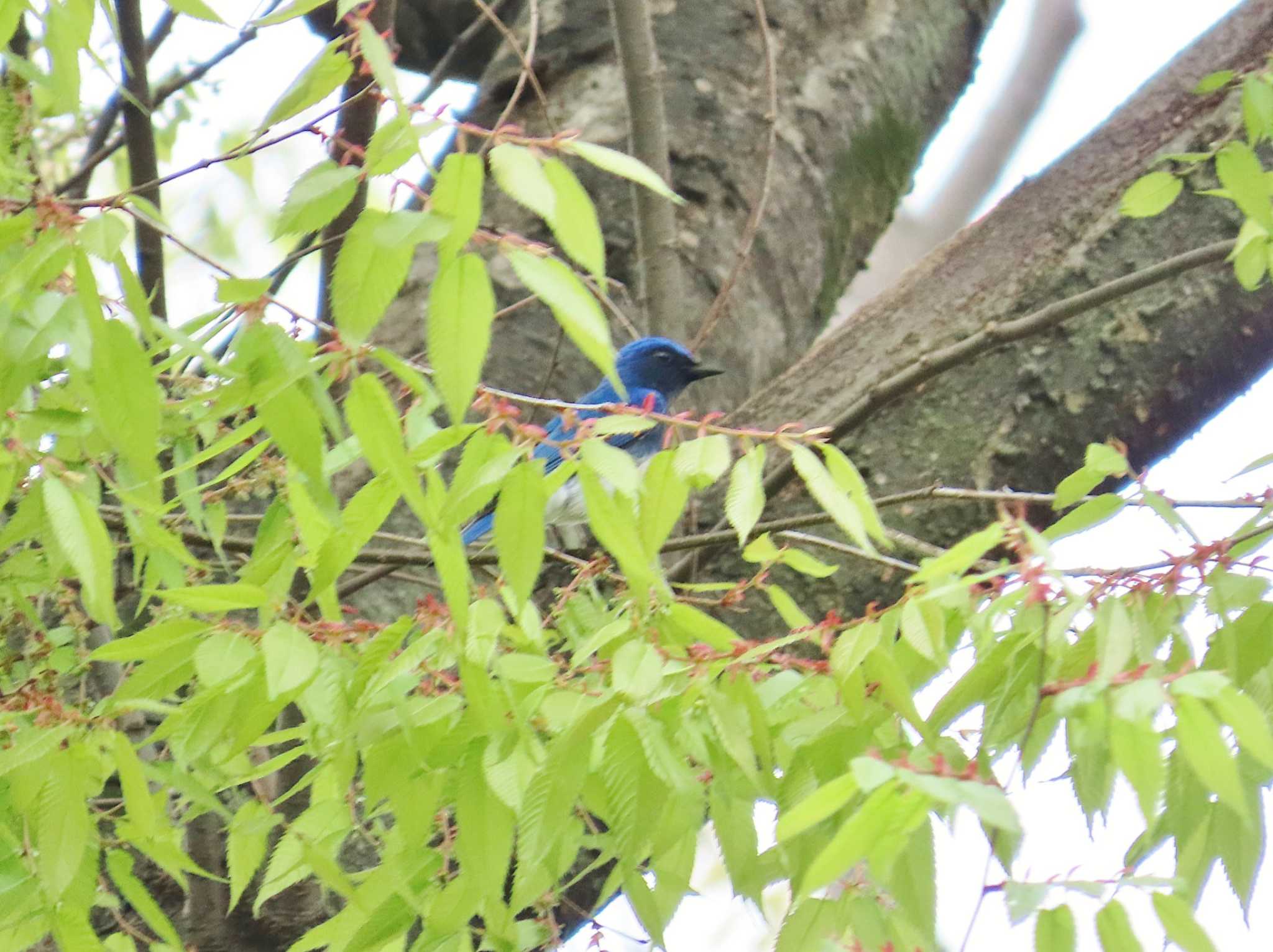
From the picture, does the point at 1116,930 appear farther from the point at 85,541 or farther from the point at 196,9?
the point at 196,9

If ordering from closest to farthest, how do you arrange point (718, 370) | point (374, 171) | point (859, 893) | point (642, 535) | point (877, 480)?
1. point (374, 171)
2. point (642, 535)
3. point (859, 893)
4. point (877, 480)
5. point (718, 370)

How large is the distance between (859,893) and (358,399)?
75 cm

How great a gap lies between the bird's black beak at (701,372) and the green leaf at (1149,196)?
1.12m

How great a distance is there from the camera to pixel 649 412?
1.32 metres

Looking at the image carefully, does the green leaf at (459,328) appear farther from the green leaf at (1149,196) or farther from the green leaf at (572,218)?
the green leaf at (1149,196)

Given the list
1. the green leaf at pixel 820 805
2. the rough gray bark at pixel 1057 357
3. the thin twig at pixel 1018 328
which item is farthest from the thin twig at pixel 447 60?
the green leaf at pixel 820 805

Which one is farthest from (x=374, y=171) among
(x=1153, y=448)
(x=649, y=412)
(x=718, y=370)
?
(x=718, y=370)

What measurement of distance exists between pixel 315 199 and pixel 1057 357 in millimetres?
1924

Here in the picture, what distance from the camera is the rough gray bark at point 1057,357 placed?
2.73 metres

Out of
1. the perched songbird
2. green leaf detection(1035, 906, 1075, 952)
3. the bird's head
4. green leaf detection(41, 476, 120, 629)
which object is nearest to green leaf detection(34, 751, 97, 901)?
green leaf detection(41, 476, 120, 629)

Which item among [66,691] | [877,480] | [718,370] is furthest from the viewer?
[718,370]

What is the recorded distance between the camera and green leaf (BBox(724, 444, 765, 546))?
→ 1.32 m

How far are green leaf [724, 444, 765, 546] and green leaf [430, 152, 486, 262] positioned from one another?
14.0 inches

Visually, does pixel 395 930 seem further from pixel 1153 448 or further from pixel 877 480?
pixel 1153 448
